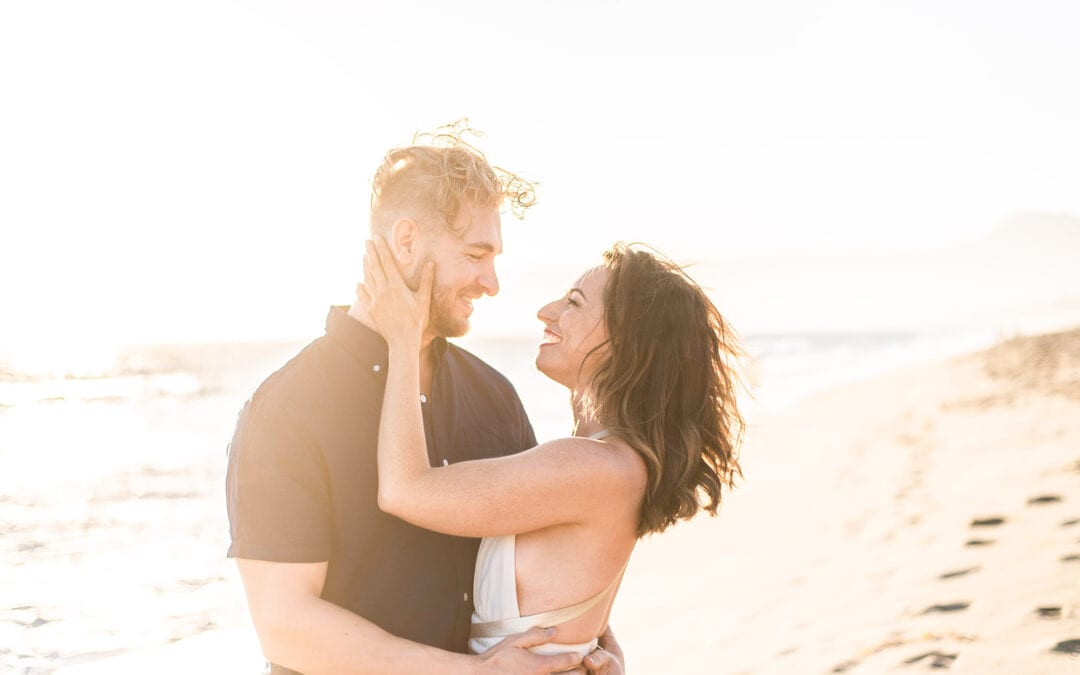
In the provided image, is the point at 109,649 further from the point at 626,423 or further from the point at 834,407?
the point at 834,407

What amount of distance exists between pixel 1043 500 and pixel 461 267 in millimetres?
5851

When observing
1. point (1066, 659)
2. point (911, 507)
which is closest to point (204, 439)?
point (911, 507)

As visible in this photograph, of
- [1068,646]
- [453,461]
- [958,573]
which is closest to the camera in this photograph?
[453,461]

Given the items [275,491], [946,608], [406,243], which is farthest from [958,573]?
[275,491]

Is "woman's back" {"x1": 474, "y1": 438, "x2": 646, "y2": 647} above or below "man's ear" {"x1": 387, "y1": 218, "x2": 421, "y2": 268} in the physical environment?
below

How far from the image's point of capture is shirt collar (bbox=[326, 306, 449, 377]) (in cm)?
306

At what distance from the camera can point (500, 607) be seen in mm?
3047

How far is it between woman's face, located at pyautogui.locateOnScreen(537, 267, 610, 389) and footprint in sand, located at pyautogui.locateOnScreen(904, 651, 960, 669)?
278 centimetres

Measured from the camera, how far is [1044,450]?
955 centimetres

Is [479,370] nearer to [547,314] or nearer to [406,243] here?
[547,314]

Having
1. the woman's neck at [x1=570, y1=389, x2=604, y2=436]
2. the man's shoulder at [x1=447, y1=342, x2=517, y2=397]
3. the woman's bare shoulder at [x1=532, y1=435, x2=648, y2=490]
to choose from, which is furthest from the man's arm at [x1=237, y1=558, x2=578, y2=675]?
the man's shoulder at [x1=447, y1=342, x2=517, y2=397]

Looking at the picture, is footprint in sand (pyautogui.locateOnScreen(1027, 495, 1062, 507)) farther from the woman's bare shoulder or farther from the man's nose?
the man's nose

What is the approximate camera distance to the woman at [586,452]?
285 cm

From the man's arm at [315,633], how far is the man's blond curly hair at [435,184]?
1.17m
